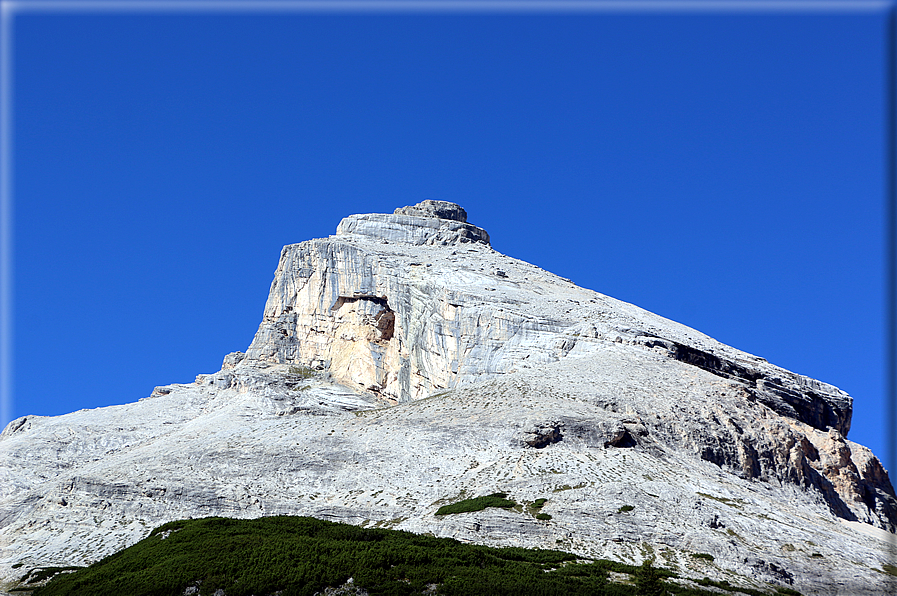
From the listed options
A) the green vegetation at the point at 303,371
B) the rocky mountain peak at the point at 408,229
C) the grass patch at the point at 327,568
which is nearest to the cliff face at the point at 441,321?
the rocky mountain peak at the point at 408,229

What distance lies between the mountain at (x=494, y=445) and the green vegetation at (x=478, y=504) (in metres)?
1.06

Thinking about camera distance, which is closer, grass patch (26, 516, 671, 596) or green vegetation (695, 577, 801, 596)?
grass patch (26, 516, 671, 596)

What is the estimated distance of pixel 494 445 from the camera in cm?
6906

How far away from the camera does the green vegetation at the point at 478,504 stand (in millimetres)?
58281

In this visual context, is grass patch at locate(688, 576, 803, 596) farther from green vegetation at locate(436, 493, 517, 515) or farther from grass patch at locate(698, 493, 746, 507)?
green vegetation at locate(436, 493, 517, 515)

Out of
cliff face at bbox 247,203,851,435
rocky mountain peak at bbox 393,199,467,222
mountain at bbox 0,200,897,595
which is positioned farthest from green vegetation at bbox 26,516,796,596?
rocky mountain peak at bbox 393,199,467,222

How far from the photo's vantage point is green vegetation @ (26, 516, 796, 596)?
147 feet

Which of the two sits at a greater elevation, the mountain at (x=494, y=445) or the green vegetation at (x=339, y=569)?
the mountain at (x=494, y=445)

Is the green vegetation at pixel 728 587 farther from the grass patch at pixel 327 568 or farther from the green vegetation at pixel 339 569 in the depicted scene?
the grass patch at pixel 327 568

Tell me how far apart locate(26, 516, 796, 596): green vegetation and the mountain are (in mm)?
3757

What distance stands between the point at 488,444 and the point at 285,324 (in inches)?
2341

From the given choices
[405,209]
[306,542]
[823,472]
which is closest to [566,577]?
[306,542]

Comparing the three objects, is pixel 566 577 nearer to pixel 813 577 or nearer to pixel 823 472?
pixel 813 577

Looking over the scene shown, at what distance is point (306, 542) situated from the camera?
5116cm
